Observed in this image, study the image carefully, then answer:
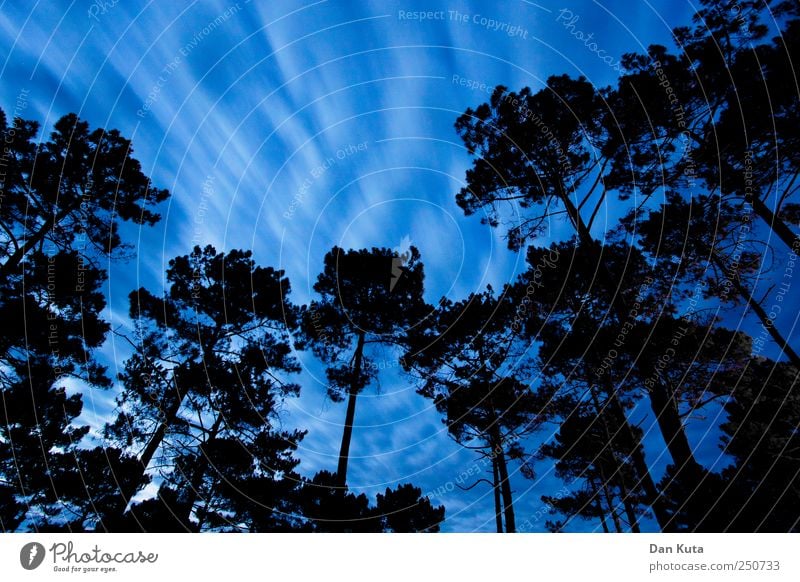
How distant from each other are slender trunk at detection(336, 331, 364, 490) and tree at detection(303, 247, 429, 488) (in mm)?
42

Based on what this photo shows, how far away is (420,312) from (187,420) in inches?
399

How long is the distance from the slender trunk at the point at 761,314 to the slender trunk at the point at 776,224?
130cm

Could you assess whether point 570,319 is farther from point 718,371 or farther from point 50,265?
point 50,265

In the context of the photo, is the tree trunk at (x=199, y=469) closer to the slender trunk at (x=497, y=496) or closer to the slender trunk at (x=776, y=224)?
the slender trunk at (x=497, y=496)

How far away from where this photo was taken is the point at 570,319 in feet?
41.8

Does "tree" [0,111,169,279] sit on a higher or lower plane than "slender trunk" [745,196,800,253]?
higher

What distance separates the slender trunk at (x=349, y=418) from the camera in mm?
13138

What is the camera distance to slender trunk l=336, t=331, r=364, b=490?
43.1 feet
